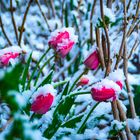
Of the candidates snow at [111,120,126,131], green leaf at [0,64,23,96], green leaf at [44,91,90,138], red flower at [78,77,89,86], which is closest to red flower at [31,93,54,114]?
green leaf at [44,91,90,138]

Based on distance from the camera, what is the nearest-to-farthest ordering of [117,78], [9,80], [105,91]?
[9,80], [105,91], [117,78]

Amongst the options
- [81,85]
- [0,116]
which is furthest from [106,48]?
[0,116]

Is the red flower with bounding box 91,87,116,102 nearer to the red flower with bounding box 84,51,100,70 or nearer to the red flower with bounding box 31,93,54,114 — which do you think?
the red flower with bounding box 31,93,54,114

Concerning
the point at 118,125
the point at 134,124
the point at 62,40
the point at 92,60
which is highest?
the point at 62,40

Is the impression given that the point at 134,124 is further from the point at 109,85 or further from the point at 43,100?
the point at 43,100

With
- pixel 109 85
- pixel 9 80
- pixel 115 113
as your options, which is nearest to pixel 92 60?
pixel 115 113

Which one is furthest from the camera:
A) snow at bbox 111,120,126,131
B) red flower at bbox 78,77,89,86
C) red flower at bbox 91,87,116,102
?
red flower at bbox 78,77,89,86

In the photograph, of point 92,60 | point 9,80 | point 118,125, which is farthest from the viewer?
point 92,60

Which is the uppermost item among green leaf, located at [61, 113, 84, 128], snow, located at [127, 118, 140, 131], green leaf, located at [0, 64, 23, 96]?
green leaf, located at [0, 64, 23, 96]

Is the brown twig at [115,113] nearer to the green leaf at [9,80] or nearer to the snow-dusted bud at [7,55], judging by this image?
the snow-dusted bud at [7,55]

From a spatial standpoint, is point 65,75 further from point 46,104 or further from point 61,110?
point 46,104

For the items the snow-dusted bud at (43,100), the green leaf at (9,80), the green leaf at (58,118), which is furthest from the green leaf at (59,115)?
the green leaf at (9,80)
